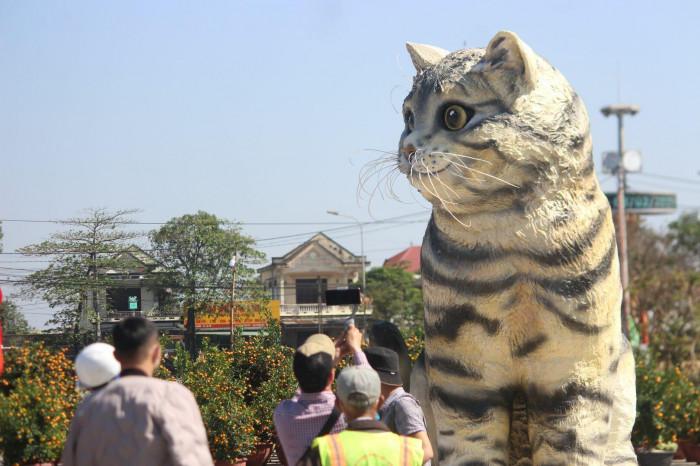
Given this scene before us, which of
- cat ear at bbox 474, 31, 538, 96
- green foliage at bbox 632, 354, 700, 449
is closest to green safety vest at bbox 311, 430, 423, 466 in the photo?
cat ear at bbox 474, 31, 538, 96

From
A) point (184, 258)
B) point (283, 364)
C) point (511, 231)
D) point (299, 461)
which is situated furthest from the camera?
point (184, 258)

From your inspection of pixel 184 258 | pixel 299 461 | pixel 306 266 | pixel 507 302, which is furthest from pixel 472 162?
pixel 306 266

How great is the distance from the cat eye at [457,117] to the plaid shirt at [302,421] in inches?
47.8

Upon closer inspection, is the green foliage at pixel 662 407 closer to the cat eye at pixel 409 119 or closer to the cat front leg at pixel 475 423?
the cat front leg at pixel 475 423

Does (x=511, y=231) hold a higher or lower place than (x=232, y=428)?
higher

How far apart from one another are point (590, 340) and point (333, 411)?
112 centimetres

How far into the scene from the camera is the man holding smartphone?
4.02 meters

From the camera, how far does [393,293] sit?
1882 inches

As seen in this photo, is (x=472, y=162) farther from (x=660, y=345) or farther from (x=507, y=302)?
(x=660, y=345)

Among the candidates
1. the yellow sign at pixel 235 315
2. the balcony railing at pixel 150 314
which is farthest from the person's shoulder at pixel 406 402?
the yellow sign at pixel 235 315

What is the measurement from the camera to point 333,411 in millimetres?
4027

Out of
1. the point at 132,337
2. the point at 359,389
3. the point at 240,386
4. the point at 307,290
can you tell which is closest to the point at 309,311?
the point at 307,290

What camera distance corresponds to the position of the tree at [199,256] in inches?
578

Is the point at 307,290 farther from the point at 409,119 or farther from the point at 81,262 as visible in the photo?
the point at 409,119
